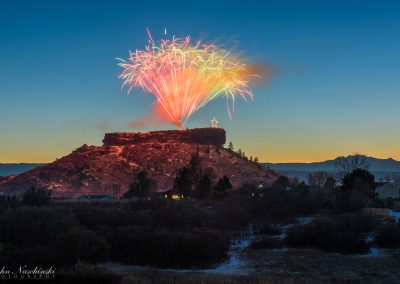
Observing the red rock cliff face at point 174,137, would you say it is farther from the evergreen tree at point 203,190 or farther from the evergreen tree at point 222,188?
the evergreen tree at point 203,190

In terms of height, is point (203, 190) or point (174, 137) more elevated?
point (174, 137)

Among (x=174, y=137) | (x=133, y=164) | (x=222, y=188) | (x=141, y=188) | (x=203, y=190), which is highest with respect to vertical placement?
(x=174, y=137)

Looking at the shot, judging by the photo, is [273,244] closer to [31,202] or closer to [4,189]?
[31,202]

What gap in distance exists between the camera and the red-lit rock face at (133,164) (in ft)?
408

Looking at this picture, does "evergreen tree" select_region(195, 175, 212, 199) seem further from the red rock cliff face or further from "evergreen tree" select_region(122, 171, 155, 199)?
the red rock cliff face

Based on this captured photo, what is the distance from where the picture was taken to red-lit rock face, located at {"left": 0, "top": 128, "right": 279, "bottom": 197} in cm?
12431

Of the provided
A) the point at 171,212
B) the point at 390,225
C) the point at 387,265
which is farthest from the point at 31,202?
the point at 387,265

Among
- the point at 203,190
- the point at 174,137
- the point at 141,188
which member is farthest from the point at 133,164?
the point at 203,190

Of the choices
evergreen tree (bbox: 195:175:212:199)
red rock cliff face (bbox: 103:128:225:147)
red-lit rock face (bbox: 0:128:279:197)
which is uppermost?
red rock cliff face (bbox: 103:128:225:147)

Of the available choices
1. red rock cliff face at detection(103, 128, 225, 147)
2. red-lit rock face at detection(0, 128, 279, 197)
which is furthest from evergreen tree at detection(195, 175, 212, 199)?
red rock cliff face at detection(103, 128, 225, 147)

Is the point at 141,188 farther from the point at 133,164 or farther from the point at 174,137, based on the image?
the point at 174,137

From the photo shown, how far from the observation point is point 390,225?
32875 millimetres

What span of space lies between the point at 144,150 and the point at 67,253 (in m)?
123

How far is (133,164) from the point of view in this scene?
447 ft
